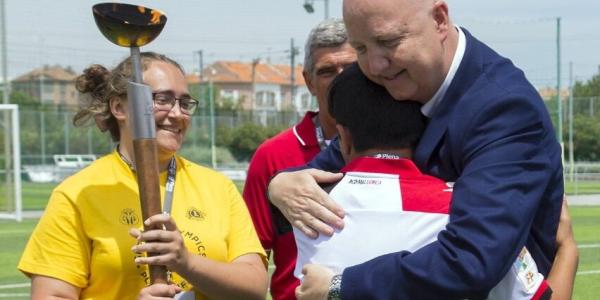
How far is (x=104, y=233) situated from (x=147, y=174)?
2.61 feet

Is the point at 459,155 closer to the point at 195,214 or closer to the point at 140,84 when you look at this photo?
the point at 140,84

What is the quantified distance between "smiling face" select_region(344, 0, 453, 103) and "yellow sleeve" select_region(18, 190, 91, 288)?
1.56 meters

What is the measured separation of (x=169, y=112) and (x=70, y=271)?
74 cm

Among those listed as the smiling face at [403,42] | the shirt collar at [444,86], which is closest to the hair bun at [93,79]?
the smiling face at [403,42]

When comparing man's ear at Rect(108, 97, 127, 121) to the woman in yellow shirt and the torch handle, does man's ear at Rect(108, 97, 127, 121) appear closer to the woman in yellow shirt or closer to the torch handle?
the woman in yellow shirt

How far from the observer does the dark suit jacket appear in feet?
7.83

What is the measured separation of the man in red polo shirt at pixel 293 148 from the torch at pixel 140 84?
138 centimetres

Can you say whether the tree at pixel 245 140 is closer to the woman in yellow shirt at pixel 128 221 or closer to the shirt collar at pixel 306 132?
the shirt collar at pixel 306 132

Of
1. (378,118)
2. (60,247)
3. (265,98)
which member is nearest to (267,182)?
(60,247)

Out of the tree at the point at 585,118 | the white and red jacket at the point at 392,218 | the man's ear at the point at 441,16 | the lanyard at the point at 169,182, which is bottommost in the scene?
the tree at the point at 585,118

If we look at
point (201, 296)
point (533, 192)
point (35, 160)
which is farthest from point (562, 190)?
point (35, 160)

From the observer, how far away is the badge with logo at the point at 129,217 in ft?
12.4

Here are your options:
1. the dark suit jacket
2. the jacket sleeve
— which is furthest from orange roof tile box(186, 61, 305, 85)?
the jacket sleeve

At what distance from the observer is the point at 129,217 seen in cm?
379
